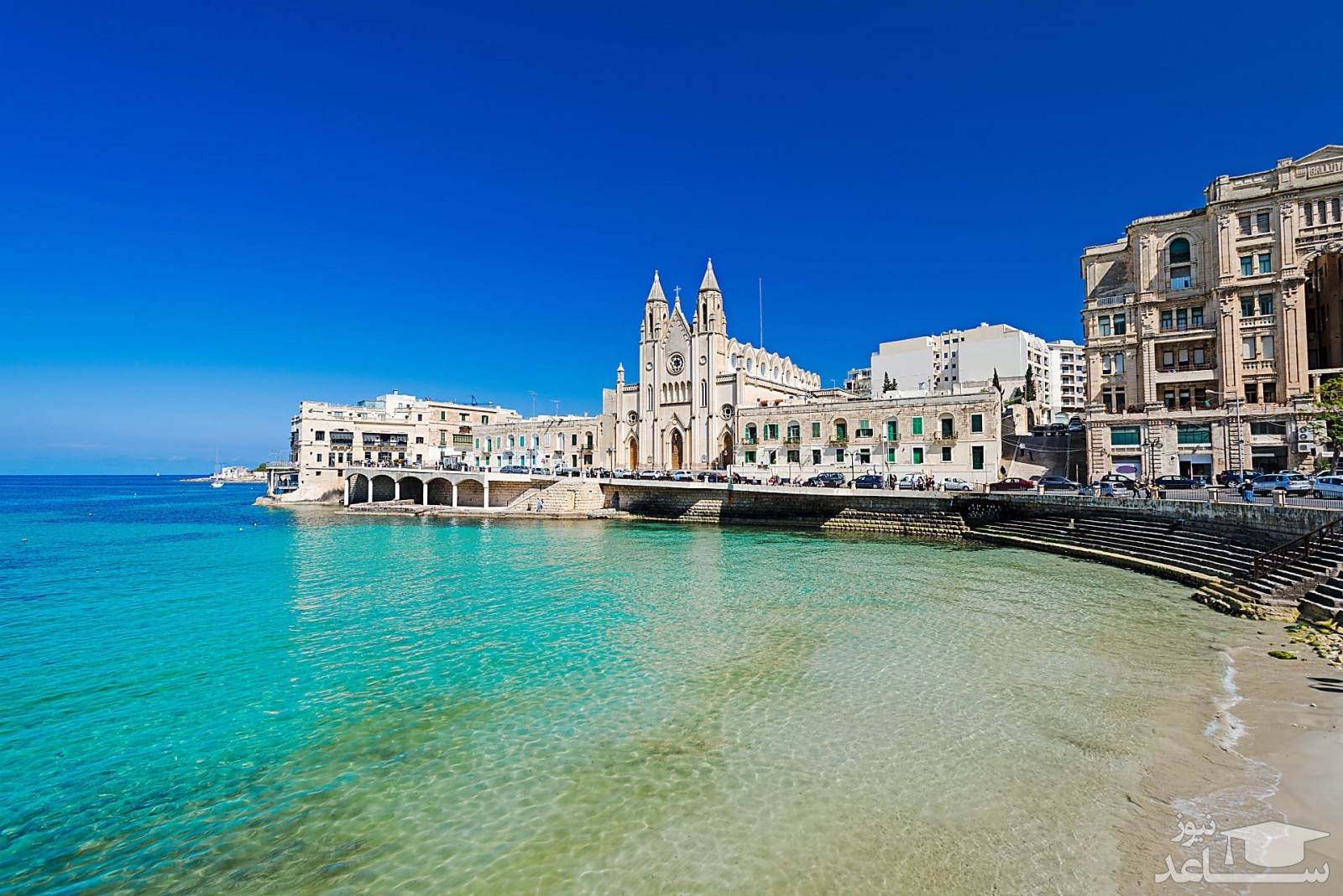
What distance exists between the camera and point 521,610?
19.4 metres

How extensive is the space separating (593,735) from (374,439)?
7821cm

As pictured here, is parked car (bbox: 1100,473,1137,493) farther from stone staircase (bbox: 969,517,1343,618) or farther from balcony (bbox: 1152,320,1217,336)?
balcony (bbox: 1152,320,1217,336)

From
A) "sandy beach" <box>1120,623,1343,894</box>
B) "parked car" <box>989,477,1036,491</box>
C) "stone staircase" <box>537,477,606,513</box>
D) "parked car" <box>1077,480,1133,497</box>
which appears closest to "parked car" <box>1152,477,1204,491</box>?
"parked car" <box>1077,480,1133,497</box>

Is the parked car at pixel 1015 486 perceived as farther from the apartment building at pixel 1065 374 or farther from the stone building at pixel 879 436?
the apartment building at pixel 1065 374

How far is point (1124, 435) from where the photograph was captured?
43.3m

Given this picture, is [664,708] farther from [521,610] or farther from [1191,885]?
[521,610]

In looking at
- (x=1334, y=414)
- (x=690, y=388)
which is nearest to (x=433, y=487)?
(x=690, y=388)

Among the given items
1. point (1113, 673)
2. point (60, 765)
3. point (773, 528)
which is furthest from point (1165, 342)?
point (60, 765)

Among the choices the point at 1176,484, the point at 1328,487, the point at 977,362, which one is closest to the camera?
the point at 1328,487

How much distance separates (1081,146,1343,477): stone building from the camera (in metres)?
38.8

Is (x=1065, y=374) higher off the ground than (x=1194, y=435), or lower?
higher

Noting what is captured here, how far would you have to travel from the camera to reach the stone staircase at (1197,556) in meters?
16.4

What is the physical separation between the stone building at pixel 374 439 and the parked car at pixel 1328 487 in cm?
6569

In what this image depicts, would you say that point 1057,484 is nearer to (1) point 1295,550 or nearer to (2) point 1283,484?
(2) point 1283,484
